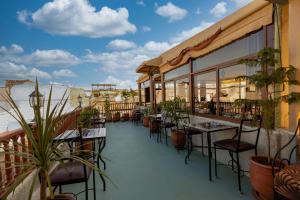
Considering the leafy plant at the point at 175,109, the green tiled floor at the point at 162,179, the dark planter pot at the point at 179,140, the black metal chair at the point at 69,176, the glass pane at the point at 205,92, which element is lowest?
the green tiled floor at the point at 162,179

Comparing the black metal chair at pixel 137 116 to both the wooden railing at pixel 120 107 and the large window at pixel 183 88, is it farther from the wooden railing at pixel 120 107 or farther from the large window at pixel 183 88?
the large window at pixel 183 88

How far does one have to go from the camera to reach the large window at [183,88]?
202 inches

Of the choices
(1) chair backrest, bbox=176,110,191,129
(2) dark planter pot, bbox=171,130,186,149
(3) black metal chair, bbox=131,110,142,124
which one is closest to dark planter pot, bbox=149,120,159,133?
(1) chair backrest, bbox=176,110,191,129

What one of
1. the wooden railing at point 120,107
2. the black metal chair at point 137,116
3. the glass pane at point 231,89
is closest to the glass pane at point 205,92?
the glass pane at point 231,89

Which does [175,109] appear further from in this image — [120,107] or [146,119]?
[120,107]

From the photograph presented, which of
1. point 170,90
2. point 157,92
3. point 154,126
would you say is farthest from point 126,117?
point 170,90

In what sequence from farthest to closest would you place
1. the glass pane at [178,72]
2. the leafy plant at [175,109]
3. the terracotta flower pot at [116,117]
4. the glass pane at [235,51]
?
the terracotta flower pot at [116,117], the glass pane at [178,72], the leafy plant at [175,109], the glass pane at [235,51]

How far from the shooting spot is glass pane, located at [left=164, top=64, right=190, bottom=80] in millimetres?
5062

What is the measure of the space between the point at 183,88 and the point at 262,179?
3.58 m

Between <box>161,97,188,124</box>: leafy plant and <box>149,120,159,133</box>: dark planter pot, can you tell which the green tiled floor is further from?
<box>149,120,159,133</box>: dark planter pot

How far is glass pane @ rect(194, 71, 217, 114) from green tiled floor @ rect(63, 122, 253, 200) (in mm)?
1140

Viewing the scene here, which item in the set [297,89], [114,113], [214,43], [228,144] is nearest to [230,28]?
[214,43]

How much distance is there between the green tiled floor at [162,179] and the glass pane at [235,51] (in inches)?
78.9

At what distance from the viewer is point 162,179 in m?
2.85
